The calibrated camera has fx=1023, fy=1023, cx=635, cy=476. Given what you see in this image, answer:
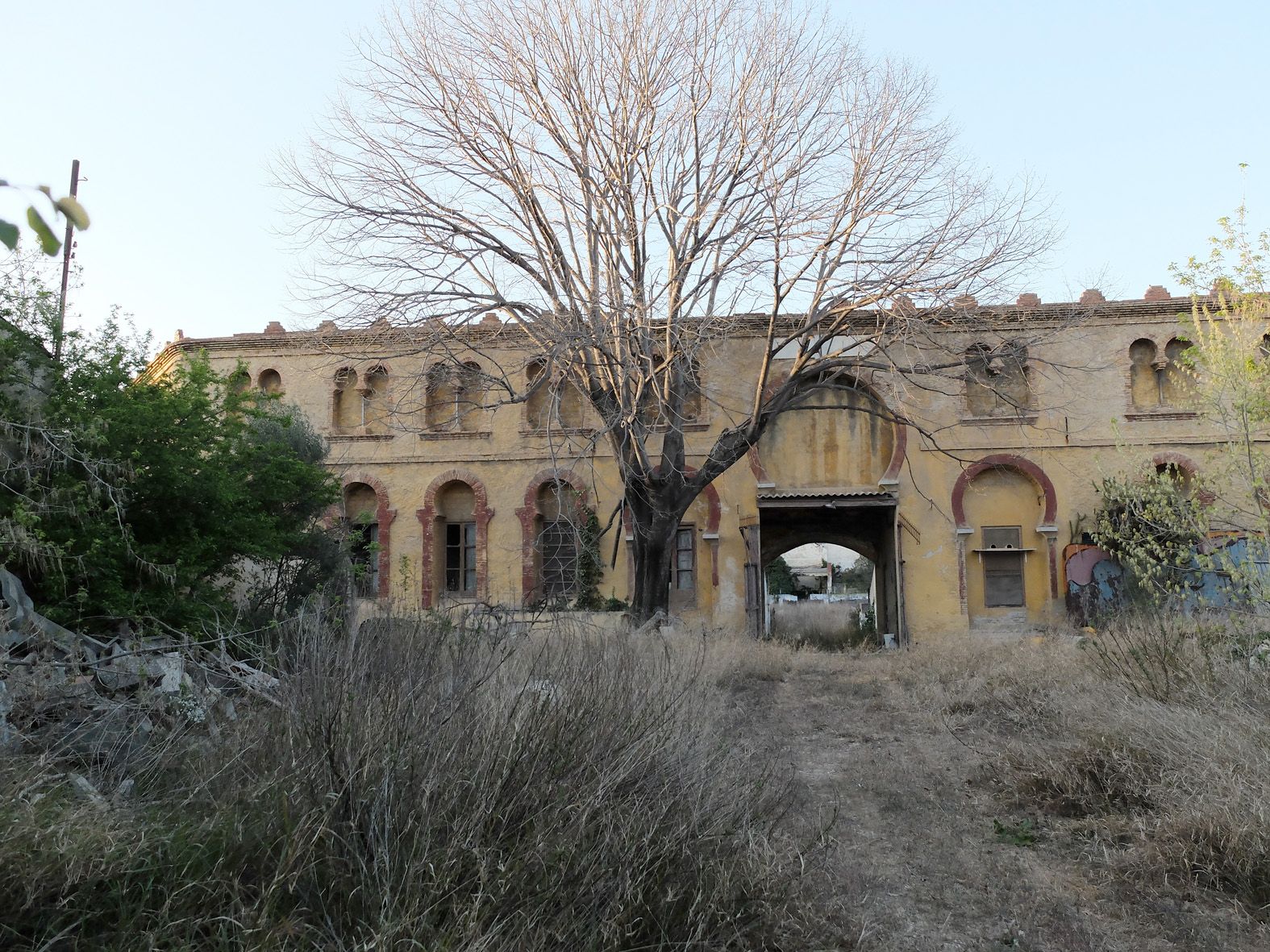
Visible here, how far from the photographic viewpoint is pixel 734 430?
1708cm

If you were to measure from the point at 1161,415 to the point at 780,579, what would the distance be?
103ft

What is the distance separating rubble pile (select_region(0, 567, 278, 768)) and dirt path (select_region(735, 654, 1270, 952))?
3252 millimetres

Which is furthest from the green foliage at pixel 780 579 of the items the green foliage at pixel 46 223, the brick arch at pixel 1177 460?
the green foliage at pixel 46 223

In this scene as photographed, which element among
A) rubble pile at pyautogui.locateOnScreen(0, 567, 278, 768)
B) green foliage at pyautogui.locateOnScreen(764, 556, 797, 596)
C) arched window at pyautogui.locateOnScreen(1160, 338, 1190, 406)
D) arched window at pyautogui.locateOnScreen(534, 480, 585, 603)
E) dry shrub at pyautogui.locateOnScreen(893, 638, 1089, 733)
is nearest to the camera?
rubble pile at pyautogui.locateOnScreen(0, 567, 278, 768)

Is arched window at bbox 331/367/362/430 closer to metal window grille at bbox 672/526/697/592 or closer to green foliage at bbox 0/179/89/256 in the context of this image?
metal window grille at bbox 672/526/697/592

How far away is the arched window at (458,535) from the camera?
78.4ft

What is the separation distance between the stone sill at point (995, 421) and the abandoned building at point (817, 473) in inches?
1.6

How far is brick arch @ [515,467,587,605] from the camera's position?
74.8 ft

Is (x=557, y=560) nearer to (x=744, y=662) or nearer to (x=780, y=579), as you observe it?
(x=744, y=662)

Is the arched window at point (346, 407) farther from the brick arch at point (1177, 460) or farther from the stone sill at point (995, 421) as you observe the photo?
the brick arch at point (1177, 460)

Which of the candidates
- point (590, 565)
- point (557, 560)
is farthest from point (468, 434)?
point (590, 565)

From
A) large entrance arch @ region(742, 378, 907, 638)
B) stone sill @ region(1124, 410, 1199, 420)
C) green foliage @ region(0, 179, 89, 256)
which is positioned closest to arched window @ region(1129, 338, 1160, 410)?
stone sill @ region(1124, 410, 1199, 420)

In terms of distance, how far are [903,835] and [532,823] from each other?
3213mm

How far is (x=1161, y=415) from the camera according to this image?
72.0 feet
